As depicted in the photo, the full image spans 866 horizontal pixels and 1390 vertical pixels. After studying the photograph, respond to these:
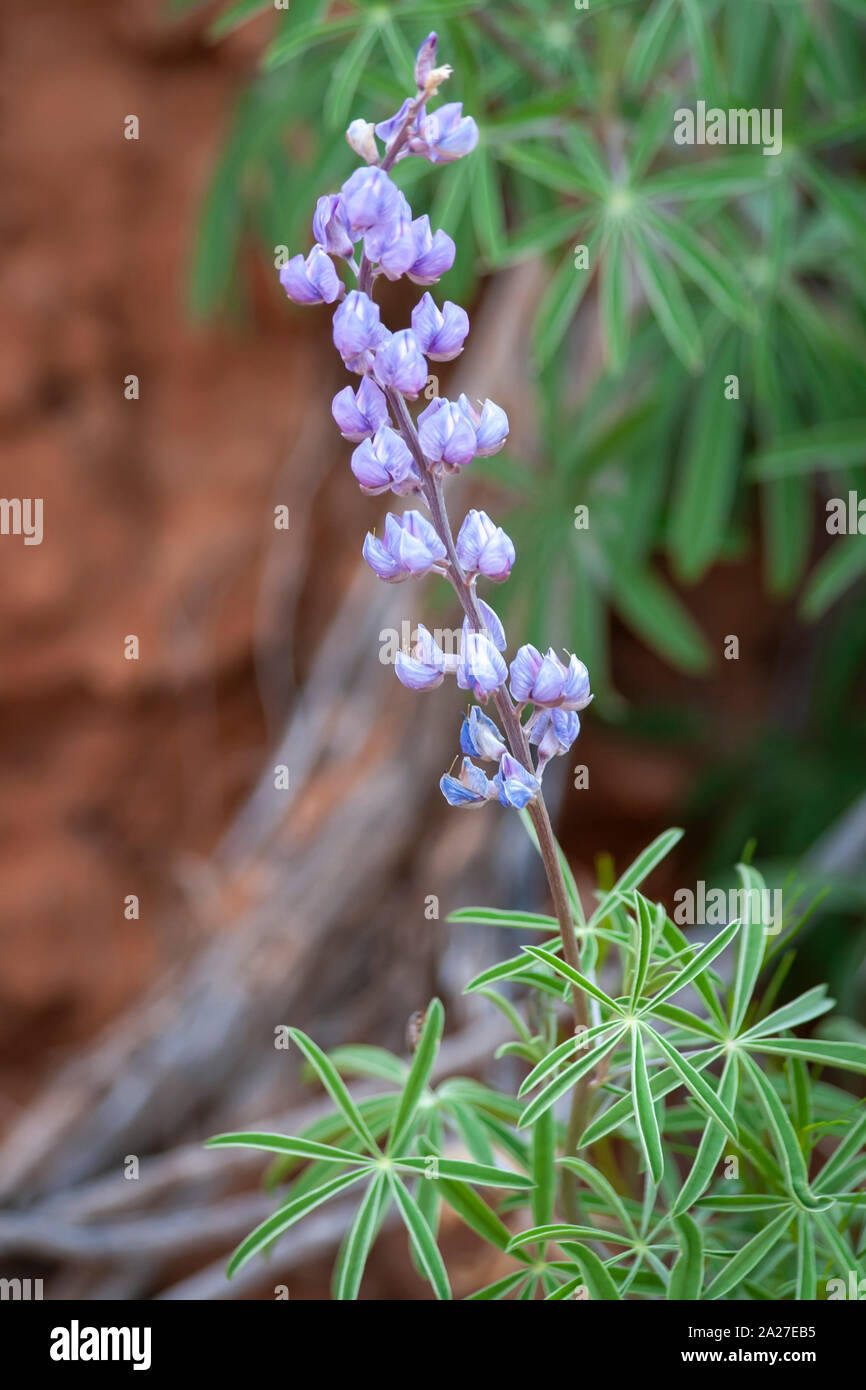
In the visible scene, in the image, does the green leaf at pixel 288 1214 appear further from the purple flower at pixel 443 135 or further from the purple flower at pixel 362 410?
the purple flower at pixel 443 135

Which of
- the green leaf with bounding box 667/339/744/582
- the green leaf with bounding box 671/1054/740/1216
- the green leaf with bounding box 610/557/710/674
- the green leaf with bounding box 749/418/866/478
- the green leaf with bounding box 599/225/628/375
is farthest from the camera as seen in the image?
the green leaf with bounding box 610/557/710/674

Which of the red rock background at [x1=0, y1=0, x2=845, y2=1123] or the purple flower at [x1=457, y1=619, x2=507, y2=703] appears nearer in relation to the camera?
the purple flower at [x1=457, y1=619, x2=507, y2=703]

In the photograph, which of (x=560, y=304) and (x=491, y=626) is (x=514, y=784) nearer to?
(x=491, y=626)

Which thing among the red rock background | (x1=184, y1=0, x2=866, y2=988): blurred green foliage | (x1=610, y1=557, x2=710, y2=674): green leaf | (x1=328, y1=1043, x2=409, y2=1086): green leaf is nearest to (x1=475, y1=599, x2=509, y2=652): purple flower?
(x1=328, y1=1043, x2=409, y2=1086): green leaf

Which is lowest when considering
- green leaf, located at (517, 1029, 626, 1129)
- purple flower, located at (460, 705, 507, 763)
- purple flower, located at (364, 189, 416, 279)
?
green leaf, located at (517, 1029, 626, 1129)

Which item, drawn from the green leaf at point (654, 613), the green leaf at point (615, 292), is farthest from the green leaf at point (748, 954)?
the green leaf at point (654, 613)

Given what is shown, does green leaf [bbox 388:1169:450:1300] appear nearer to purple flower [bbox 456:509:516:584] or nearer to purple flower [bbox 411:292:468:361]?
purple flower [bbox 456:509:516:584]

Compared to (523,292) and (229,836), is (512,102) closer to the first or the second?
(523,292)

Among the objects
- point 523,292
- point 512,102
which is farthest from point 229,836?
point 512,102
